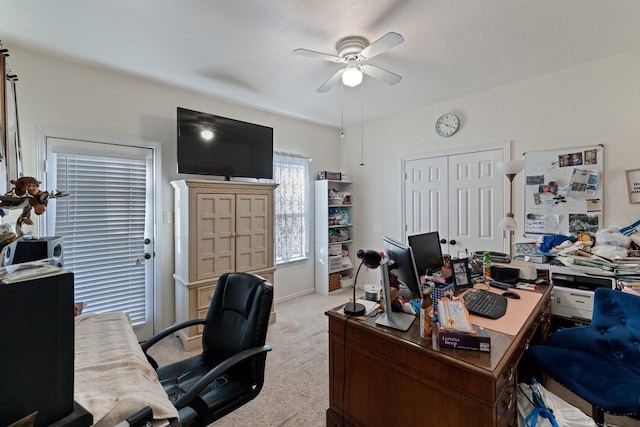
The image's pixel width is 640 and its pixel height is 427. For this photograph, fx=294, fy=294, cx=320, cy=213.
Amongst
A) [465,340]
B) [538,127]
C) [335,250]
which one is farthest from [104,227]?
[538,127]

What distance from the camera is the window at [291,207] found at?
4.33 meters

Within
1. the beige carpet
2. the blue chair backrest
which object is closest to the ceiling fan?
the blue chair backrest

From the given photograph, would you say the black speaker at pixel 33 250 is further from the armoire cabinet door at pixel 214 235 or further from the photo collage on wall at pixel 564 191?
the photo collage on wall at pixel 564 191

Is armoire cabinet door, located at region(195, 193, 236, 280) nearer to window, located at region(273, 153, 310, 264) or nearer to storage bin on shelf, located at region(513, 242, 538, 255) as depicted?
window, located at region(273, 153, 310, 264)

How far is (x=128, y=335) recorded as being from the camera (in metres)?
1.35

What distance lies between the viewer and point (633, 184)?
266 cm

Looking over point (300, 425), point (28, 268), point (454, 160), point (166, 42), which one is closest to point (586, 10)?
point (454, 160)

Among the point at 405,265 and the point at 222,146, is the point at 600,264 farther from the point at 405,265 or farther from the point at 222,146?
the point at 222,146

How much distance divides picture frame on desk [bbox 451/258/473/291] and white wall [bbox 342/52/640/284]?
167 cm

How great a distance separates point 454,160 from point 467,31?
1.82m

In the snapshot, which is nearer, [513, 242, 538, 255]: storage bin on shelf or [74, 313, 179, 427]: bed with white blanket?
[74, 313, 179, 427]: bed with white blanket

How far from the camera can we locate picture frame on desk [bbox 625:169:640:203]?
8.64 ft

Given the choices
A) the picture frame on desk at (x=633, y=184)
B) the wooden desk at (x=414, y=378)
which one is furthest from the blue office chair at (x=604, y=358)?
the picture frame on desk at (x=633, y=184)

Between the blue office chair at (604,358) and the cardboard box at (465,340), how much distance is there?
28.7 inches
